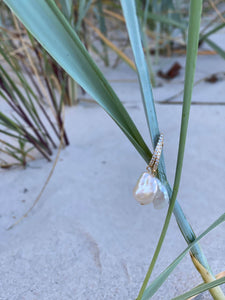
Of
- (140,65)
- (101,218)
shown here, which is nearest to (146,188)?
(140,65)

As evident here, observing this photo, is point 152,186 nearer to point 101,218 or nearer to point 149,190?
point 149,190

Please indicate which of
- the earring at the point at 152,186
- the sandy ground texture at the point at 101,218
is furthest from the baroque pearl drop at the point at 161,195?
the sandy ground texture at the point at 101,218

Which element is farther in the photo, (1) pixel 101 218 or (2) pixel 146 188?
(1) pixel 101 218

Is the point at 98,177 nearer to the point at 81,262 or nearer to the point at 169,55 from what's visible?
the point at 81,262

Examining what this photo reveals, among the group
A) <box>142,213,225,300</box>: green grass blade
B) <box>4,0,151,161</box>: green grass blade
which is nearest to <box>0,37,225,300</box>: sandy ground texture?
<box>142,213,225,300</box>: green grass blade

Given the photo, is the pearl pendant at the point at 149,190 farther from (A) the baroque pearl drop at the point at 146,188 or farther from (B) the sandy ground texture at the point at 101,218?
(B) the sandy ground texture at the point at 101,218

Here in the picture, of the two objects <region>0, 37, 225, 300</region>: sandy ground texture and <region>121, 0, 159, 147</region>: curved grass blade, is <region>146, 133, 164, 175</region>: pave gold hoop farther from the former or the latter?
<region>0, 37, 225, 300</region>: sandy ground texture

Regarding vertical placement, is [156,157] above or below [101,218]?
above
